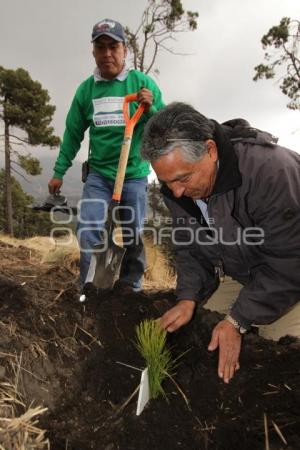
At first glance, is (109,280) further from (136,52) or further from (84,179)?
(136,52)

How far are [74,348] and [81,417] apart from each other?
0.42m

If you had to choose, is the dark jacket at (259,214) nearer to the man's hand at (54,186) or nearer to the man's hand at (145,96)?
the man's hand at (145,96)

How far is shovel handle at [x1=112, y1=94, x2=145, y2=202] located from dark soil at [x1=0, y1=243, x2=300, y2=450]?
838 millimetres

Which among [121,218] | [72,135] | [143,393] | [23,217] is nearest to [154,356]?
[143,393]

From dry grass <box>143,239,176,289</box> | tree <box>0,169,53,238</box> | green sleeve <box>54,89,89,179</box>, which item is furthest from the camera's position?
tree <box>0,169,53,238</box>

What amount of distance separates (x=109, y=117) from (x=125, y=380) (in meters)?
2.10

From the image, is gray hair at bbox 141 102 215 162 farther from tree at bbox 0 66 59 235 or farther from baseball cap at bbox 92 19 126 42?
tree at bbox 0 66 59 235

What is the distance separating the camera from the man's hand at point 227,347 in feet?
6.33

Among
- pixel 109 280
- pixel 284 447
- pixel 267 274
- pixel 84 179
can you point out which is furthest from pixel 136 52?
pixel 284 447

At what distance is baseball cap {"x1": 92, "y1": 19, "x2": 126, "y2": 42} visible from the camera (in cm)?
311

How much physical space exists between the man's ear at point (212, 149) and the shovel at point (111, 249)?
3.96 feet

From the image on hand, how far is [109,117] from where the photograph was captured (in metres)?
3.29

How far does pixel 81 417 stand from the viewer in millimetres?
1821

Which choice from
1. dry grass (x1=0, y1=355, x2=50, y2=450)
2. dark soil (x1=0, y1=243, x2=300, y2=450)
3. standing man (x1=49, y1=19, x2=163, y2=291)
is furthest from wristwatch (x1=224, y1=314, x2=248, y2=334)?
standing man (x1=49, y1=19, x2=163, y2=291)
